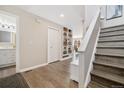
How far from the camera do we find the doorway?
15.9ft

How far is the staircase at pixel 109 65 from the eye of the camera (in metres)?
1.61

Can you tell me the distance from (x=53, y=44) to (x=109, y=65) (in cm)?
369

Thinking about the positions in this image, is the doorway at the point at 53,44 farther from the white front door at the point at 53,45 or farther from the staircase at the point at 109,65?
the staircase at the point at 109,65

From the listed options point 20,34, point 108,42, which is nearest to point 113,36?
point 108,42

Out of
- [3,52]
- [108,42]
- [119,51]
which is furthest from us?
[3,52]

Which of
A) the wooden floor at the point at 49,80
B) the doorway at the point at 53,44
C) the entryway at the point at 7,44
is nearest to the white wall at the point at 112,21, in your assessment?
the wooden floor at the point at 49,80

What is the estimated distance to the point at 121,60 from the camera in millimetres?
1806

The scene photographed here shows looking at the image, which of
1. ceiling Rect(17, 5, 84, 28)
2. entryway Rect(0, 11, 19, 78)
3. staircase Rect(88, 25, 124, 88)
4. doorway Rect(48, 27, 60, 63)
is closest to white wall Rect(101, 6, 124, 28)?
ceiling Rect(17, 5, 84, 28)

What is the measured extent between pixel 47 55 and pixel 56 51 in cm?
90

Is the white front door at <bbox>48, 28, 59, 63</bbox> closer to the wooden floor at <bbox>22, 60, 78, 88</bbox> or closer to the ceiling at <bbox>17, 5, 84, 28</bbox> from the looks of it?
the ceiling at <bbox>17, 5, 84, 28</bbox>

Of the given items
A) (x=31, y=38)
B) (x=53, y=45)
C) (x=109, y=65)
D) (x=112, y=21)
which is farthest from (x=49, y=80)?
(x=112, y=21)

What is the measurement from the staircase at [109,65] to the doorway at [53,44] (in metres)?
2.88

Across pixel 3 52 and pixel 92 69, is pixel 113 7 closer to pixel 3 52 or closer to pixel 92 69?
pixel 92 69

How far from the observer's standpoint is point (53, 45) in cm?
518
